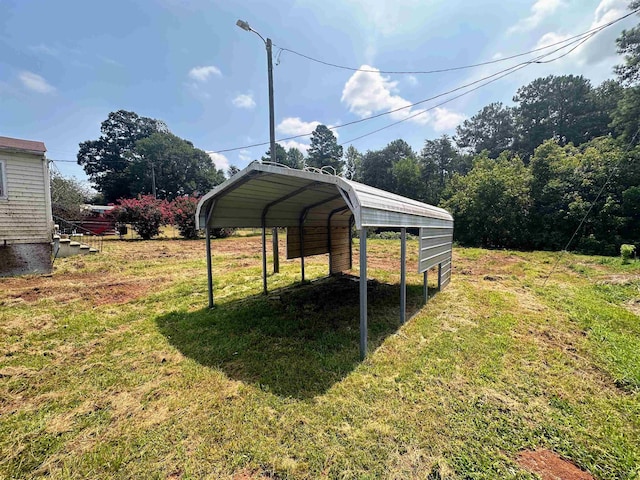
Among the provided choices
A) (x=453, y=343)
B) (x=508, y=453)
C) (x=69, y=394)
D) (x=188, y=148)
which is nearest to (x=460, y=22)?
(x=453, y=343)

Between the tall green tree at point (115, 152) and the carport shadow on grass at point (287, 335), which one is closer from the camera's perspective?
the carport shadow on grass at point (287, 335)

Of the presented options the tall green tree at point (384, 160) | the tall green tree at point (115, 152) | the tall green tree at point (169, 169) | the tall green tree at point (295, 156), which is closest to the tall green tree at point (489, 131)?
the tall green tree at point (384, 160)

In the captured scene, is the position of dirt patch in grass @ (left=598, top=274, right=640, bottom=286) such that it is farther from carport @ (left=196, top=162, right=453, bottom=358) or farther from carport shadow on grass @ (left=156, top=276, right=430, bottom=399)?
carport shadow on grass @ (left=156, top=276, right=430, bottom=399)

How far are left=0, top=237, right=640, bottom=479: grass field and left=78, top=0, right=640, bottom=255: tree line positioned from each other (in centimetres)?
257

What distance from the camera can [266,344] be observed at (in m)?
3.59

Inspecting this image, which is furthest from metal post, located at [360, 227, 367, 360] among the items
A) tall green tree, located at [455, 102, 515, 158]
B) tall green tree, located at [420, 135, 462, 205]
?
tall green tree, located at [455, 102, 515, 158]

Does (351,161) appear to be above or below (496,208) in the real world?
above

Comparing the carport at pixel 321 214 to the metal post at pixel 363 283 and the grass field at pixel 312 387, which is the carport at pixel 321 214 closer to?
the metal post at pixel 363 283

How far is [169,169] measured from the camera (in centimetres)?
4322

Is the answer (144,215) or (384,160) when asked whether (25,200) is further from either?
(384,160)

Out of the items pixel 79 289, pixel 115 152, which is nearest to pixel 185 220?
pixel 79 289

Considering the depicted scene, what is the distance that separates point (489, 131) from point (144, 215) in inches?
1807

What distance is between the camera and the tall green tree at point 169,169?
42062 mm

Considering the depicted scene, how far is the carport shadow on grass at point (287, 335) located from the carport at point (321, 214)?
17.5 inches
